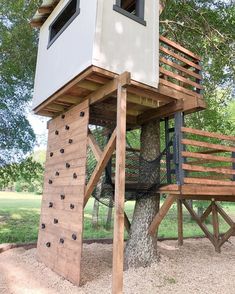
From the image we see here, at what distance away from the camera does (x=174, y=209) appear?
Result: 2150 cm

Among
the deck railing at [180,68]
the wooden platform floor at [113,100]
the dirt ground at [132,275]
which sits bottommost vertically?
the dirt ground at [132,275]

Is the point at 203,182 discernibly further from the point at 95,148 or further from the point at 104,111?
the point at 104,111

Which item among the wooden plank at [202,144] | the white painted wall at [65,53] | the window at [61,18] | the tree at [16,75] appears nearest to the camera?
the white painted wall at [65,53]

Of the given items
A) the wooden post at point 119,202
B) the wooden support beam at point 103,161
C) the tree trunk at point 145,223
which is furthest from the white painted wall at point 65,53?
the tree trunk at point 145,223

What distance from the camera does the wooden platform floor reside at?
15.8ft

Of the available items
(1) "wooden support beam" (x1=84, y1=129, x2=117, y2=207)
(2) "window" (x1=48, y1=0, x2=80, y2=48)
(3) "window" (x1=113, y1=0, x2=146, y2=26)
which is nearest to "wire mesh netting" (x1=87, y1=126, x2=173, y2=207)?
(1) "wooden support beam" (x1=84, y1=129, x2=117, y2=207)

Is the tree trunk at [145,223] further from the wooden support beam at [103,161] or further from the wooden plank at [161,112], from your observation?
the wooden support beam at [103,161]

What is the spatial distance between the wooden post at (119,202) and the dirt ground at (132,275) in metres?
0.52

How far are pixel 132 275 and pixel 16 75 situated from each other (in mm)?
7566

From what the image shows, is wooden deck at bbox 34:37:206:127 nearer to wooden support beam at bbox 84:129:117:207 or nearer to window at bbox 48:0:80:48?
wooden support beam at bbox 84:129:117:207

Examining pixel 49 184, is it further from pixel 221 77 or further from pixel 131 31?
pixel 221 77

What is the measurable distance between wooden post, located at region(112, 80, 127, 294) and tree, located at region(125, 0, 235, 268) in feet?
5.62

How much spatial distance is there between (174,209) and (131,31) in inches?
723

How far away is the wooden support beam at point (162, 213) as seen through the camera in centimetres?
513
